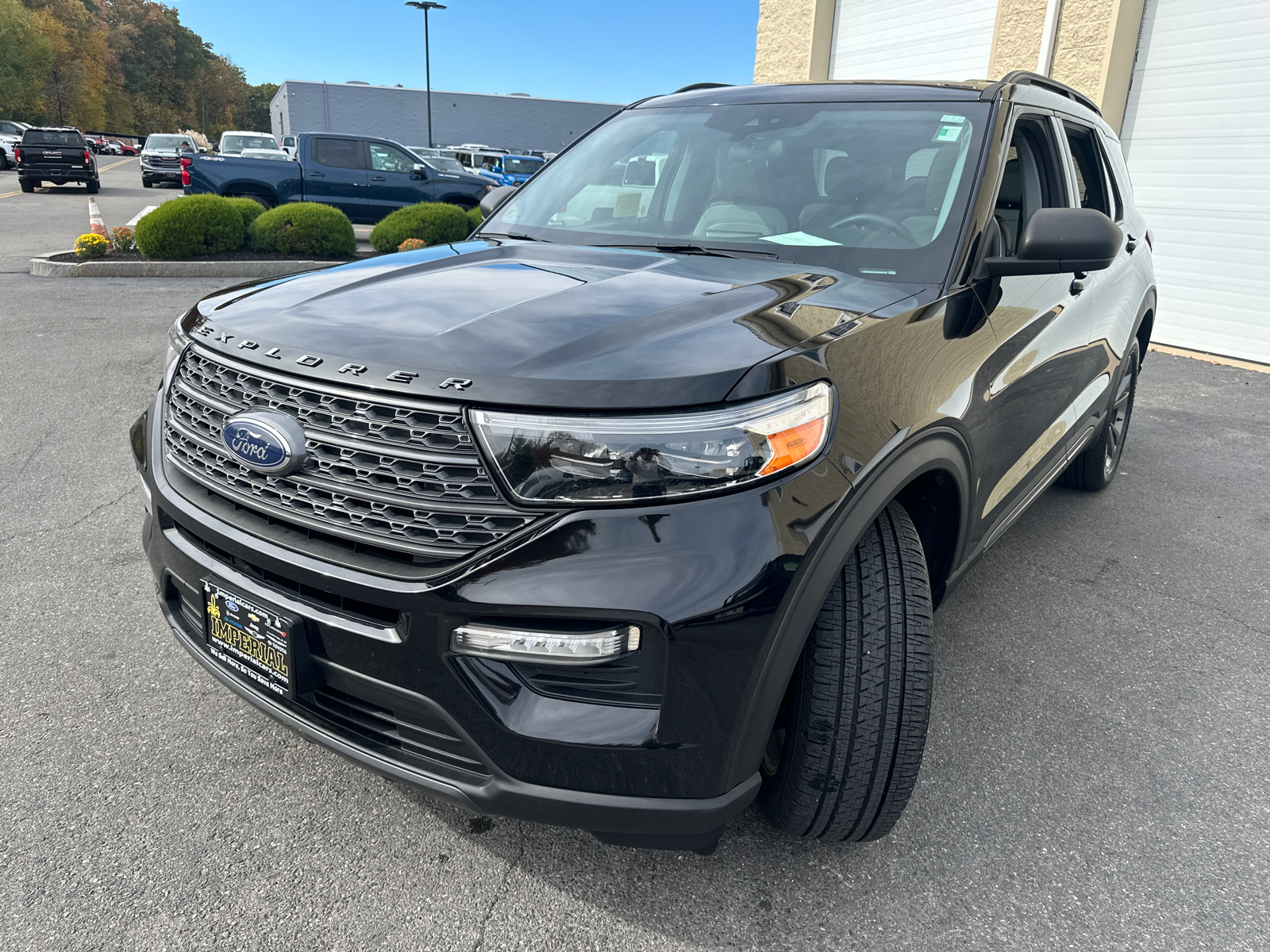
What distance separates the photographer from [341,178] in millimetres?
A: 15102

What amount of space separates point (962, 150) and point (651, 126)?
1.21m

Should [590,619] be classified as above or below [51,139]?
below

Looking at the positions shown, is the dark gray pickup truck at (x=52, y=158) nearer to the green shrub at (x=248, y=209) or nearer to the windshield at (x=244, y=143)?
the windshield at (x=244, y=143)

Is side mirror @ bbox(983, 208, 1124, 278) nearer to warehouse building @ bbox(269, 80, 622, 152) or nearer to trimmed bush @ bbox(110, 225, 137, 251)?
trimmed bush @ bbox(110, 225, 137, 251)

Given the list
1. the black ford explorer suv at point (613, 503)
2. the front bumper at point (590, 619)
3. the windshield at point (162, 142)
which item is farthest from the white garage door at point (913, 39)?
the windshield at point (162, 142)

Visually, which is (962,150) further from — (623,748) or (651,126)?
(623,748)

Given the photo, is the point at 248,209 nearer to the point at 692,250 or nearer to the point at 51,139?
the point at 692,250

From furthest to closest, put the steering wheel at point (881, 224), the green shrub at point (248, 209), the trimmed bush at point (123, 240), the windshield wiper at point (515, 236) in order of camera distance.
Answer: the green shrub at point (248, 209)
the trimmed bush at point (123, 240)
the windshield wiper at point (515, 236)
the steering wheel at point (881, 224)

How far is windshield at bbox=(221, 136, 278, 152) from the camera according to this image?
82.5 ft

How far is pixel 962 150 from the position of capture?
98.8 inches

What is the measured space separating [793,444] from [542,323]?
1.87 feet

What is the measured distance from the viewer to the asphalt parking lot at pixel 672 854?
72.7 inches

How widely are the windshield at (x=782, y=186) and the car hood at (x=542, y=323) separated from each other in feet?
0.71

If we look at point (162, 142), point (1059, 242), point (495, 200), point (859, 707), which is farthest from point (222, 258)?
point (162, 142)
